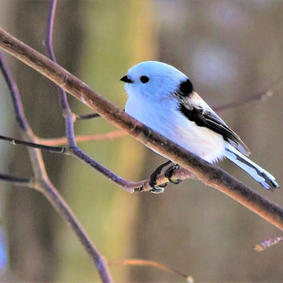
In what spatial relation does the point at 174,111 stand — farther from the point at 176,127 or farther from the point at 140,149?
the point at 140,149

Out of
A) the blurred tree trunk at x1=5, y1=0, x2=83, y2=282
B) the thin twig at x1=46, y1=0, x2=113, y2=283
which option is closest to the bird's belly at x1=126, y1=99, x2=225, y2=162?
the thin twig at x1=46, y1=0, x2=113, y2=283

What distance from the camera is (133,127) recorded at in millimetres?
551

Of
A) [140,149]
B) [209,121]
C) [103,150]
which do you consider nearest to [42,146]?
[209,121]

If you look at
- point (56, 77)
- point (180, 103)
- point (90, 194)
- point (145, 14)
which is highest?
point (145, 14)

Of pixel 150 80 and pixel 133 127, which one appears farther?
pixel 150 80

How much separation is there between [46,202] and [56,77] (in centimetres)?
128

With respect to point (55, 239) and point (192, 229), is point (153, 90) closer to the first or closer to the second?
point (55, 239)

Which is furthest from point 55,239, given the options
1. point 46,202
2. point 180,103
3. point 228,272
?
point 180,103

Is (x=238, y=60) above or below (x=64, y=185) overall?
above

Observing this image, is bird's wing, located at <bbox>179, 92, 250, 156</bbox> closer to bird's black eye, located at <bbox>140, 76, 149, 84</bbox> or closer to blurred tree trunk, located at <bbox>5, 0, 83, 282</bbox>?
bird's black eye, located at <bbox>140, 76, 149, 84</bbox>

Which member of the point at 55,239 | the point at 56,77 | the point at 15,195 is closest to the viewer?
the point at 56,77

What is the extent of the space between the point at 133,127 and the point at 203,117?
273 millimetres

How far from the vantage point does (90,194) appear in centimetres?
171

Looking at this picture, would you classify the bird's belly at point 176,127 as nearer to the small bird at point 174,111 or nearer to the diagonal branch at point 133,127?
the small bird at point 174,111
